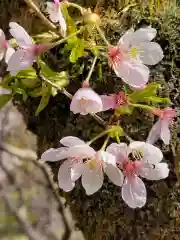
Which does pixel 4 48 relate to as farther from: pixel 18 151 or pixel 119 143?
pixel 18 151

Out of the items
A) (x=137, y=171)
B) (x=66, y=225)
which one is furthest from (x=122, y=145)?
(x=66, y=225)

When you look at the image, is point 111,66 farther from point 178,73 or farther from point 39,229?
point 39,229

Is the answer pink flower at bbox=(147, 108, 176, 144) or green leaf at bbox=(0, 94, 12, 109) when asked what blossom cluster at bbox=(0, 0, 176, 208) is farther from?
green leaf at bbox=(0, 94, 12, 109)

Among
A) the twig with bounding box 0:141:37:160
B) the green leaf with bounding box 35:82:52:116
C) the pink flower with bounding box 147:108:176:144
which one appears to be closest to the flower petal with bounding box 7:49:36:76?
the green leaf with bounding box 35:82:52:116

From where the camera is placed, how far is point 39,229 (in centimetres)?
256

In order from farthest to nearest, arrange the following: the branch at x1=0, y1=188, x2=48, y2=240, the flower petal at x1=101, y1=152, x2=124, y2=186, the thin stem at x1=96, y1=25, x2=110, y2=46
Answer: the branch at x1=0, y1=188, x2=48, y2=240 < the thin stem at x1=96, y1=25, x2=110, y2=46 < the flower petal at x1=101, y1=152, x2=124, y2=186

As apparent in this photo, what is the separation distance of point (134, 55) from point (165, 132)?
0.12 metres

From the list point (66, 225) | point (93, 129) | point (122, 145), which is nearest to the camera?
point (122, 145)

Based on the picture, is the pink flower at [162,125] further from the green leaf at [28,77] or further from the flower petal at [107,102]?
the green leaf at [28,77]

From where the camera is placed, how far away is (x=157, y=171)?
35.6 inches

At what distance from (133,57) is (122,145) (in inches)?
5.5

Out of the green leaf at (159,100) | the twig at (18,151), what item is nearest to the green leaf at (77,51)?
the green leaf at (159,100)

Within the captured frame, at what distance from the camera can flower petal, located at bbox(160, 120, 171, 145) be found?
0.93m

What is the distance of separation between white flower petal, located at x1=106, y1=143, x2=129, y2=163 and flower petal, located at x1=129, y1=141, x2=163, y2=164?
0.01 meters
